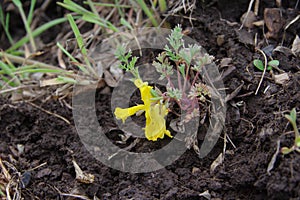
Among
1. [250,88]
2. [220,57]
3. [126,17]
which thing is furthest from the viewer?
[126,17]

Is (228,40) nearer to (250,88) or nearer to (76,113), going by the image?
(250,88)

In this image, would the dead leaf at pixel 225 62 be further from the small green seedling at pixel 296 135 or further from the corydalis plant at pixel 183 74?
the small green seedling at pixel 296 135

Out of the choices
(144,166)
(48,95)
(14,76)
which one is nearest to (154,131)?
(144,166)

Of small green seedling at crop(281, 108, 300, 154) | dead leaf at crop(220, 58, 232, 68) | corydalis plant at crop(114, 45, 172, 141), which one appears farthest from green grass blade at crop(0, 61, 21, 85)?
small green seedling at crop(281, 108, 300, 154)

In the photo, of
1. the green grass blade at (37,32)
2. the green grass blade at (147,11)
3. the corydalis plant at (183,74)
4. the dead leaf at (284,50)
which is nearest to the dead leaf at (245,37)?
the dead leaf at (284,50)

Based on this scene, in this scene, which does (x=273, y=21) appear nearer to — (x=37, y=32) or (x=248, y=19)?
(x=248, y=19)

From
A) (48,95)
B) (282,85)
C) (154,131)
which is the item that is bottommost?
(48,95)

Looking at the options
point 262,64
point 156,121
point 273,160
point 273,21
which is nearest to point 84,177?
point 156,121

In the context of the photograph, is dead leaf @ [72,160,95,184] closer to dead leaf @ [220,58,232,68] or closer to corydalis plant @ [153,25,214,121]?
corydalis plant @ [153,25,214,121]
